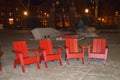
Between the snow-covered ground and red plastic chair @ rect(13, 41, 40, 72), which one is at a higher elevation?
red plastic chair @ rect(13, 41, 40, 72)

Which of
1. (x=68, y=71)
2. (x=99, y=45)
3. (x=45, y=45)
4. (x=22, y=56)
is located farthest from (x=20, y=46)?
(x=99, y=45)

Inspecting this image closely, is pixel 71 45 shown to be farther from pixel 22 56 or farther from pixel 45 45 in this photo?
pixel 22 56

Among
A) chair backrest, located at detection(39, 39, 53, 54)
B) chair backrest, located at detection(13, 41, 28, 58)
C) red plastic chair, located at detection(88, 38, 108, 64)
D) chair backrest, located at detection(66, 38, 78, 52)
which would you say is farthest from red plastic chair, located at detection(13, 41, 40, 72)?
→ red plastic chair, located at detection(88, 38, 108, 64)

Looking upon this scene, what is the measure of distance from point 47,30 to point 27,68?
893 cm

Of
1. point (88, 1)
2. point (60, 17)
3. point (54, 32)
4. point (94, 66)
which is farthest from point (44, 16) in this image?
point (94, 66)

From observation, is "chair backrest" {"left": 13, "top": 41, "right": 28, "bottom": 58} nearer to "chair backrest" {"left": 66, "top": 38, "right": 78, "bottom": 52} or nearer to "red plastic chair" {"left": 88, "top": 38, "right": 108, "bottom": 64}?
"chair backrest" {"left": 66, "top": 38, "right": 78, "bottom": 52}

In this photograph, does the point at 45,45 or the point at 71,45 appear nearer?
the point at 45,45

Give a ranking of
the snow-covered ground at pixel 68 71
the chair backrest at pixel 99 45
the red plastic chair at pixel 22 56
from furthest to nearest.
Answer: the chair backrest at pixel 99 45
the red plastic chair at pixel 22 56
the snow-covered ground at pixel 68 71

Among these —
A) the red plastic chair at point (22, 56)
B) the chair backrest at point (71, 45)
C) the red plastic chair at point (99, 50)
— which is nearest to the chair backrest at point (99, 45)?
the red plastic chair at point (99, 50)

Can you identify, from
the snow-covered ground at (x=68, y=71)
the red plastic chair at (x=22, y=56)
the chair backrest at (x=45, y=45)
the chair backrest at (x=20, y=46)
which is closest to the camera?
the snow-covered ground at (x=68, y=71)

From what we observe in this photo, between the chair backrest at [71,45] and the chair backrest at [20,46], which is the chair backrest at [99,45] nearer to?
the chair backrest at [71,45]

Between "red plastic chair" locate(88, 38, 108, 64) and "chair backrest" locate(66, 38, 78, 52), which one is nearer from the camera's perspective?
"red plastic chair" locate(88, 38, 108, 64)

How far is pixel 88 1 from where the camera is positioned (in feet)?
102

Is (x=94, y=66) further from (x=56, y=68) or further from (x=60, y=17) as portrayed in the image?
(x=60, y=17)
